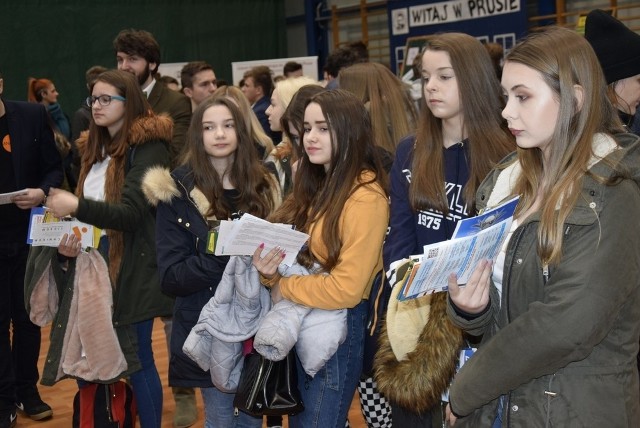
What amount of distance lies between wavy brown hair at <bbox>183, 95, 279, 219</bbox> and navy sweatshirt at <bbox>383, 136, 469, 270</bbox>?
2.15 feet

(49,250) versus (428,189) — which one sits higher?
(428,189)

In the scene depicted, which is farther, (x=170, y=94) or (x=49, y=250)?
(x=170, y=94)

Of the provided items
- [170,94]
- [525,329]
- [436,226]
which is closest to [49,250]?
[170,94]

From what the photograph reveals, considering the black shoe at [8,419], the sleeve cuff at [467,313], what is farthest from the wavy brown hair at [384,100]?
the black shoe at [8,419]

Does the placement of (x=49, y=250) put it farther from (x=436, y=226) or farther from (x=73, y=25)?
(x=73, y=25)

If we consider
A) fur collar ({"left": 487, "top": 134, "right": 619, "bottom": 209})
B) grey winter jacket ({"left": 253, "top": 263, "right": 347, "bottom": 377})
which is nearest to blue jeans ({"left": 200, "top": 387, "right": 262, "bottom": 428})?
grey winter jacket ({"left": 253, "top": 263, "right": 347, "bottom": 377})

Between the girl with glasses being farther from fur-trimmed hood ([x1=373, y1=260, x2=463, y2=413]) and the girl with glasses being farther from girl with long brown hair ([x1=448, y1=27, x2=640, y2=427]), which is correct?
girl with long brown hair ([x1=448, y1=27, x2=640, y2=427])

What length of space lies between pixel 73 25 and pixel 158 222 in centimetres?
994

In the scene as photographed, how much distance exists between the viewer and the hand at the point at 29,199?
4109 mm

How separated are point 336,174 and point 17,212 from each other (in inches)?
92.1

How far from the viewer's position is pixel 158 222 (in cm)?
327

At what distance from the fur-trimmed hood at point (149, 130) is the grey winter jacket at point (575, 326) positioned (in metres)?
2.17

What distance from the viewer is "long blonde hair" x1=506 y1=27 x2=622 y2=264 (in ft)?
5.89

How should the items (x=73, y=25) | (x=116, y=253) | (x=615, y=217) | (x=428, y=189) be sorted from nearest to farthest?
(x=615, y=217), (x=428, y=189), (x=116, y=253), (x=73, y=25)
